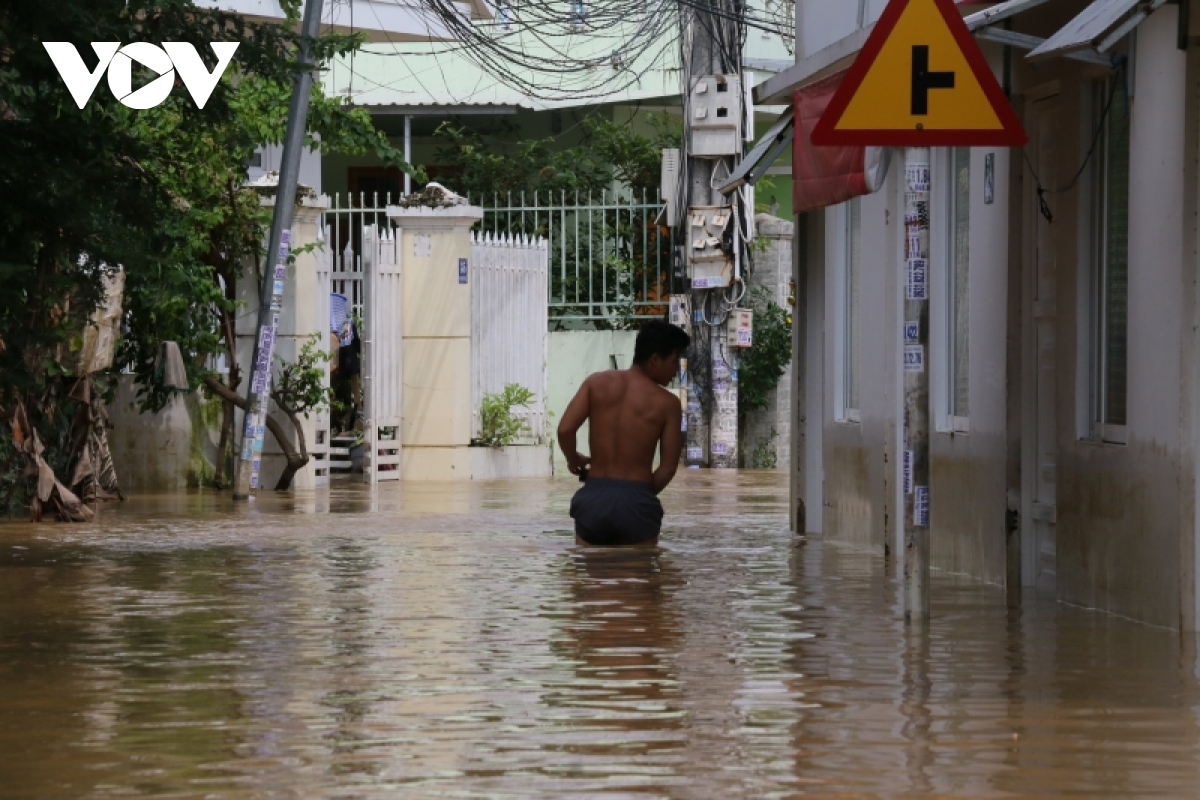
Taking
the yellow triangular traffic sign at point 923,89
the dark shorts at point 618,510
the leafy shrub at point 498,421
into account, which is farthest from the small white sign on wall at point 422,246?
the yellow triangular traffic sign at point 923,89

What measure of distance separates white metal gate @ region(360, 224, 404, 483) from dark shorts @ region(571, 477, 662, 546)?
906cm

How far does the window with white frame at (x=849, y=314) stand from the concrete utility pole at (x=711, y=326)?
29.8 ft

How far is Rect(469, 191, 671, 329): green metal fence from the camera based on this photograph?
26.0 metres

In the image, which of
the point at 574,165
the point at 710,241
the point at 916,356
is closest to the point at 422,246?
the point at 710,241

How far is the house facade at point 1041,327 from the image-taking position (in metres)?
9.40

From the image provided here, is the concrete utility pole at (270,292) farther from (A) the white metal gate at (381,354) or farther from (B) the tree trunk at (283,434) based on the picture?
(A) the white metal gate at (381,354)

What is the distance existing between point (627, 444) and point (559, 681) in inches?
226

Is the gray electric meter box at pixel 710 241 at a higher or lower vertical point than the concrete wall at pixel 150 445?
higher

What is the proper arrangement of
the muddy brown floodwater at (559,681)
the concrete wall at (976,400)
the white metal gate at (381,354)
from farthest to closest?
the white metal gate at (381,354) → the concrete wall at (976,400) → the muddy brown floodwater at (559,681)

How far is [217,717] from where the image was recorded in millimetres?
7090

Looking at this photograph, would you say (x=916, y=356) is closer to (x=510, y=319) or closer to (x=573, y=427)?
(x=573, y=427)

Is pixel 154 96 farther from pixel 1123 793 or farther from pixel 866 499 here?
pixel 1123 793

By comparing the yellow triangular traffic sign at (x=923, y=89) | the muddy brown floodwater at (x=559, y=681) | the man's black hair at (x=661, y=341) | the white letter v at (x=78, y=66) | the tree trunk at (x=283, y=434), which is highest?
the white letter v at (x=78, y=66)

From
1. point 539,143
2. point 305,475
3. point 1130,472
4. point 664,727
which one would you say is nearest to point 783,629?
point 1130,472
